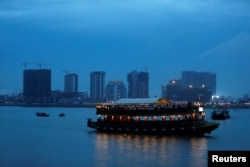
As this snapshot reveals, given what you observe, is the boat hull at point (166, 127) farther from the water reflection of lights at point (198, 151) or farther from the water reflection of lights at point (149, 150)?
the water reflection of lights at point (198, 151)

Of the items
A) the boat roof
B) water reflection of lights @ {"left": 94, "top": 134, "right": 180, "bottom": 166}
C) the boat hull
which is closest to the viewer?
water reflection of lights @ {"left": 94, "top": 134, "right": 180, "bottom": 166}

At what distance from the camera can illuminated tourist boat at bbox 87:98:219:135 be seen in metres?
55.3

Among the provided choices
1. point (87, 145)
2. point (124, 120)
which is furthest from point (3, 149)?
point (124, 120)

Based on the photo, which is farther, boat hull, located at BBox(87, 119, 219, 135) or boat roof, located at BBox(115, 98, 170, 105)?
boat roof, located at BBox(115, 98, 170, 105)

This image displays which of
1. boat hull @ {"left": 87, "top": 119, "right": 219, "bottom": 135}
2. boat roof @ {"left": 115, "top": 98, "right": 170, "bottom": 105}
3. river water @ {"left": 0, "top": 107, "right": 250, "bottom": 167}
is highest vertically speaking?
boat roof @ {"left": 115, "top": 98, "right": 170, "bottom": 105}

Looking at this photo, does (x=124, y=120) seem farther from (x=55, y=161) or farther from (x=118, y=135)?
(x=55, y=161)

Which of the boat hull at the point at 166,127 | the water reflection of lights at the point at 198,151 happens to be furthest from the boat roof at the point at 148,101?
the water reflection of lights at the point at 198,151

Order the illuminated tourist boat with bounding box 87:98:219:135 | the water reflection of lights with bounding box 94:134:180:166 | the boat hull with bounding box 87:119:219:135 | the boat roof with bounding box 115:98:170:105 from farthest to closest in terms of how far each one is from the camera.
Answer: the boat roof with bounding box 115:98:170:105, the illuminated tourist boat with bounding box 87:98:219:135, the boat hull with bounding box 87:119:219:135, the water reflection of lights with bounding box 94:134:180:166

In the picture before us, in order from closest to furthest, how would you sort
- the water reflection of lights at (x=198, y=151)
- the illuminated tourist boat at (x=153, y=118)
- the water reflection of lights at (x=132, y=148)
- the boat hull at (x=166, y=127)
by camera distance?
the water reflection of lights at (x=198, y=151) < the water reflection of lights at (x=132, y=148) < the boat hull at (x=166, y=127) < the illuminated tourist boat at (x=153, y=118)

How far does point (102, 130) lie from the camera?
62.5 metres

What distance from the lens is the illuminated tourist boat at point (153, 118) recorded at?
181 ft

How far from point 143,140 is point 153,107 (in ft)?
20.3

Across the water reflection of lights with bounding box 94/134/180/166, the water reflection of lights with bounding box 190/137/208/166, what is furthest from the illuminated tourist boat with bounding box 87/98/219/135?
the water reflection of lights with bounding box 190/137/208/166

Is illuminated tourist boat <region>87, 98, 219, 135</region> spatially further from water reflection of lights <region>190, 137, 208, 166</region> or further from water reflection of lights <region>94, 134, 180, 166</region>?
water reflection of lights <region>190, 137, 208, 166</region>
